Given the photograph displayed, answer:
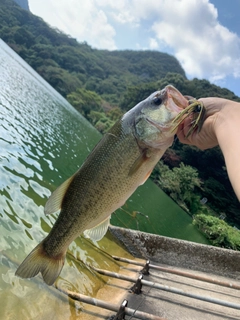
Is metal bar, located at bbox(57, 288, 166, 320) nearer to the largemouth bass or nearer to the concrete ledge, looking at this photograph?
the largemouth bass

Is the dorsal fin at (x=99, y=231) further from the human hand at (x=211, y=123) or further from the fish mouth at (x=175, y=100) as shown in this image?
the fish mouth at (x=175, y=100)

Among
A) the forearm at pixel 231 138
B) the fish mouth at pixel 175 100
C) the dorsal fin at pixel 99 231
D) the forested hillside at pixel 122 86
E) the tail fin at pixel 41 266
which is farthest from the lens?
the forested hillside at pixel 122 86

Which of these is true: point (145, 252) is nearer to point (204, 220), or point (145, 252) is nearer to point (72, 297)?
point (72, 297)

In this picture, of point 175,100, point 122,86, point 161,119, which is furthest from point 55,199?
point 122,86

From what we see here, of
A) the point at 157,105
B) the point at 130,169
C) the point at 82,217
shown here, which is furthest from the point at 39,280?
the point at 157,105

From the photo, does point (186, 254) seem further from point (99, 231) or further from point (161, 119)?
point (161, 119)

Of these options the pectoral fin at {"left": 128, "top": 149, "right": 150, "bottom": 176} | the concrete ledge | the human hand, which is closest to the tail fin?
the pectoral fin at {"left": 128, "top": 149, "right": 150, "bottom": 176}

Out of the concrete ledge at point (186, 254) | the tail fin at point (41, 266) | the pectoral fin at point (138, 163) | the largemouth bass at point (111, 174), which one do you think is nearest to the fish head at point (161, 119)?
the largemouth bass at point (111, 174)

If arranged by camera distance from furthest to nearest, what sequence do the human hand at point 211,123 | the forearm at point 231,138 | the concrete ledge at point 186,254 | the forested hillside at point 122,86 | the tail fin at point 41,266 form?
the forested hillside at point 122,86 → the concrete ledge at point 186,254 → the tail fin at point 41,266 → the human hand at point 211,123 → the forearm at point 231,138
